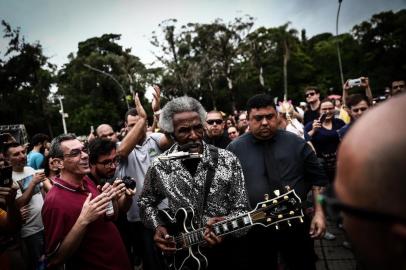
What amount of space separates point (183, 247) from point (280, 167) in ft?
4.81

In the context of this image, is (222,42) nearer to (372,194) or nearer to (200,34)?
A: (200,34)

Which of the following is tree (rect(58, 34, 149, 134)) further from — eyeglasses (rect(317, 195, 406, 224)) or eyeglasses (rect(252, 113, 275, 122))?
eyeglasses (rect(317, 195, 406, 224))

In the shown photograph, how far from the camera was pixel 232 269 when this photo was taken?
8.64ft

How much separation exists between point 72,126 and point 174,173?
49.8m

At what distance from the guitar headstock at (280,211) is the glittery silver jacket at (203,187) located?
5.5 inches

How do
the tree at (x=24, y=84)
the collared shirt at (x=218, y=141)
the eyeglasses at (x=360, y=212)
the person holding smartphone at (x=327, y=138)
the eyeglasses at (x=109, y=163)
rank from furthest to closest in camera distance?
the tree at (x=24, y=84)
the collared shirt at (x=218, y=141)
the person holding smartphone at (x=327, y=138)
the eyeglasses at (x=109, y=163)
the eyeglasses at (x=360, y=212)

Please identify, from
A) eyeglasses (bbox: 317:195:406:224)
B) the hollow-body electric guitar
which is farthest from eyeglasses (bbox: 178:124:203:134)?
eyeglasses (bbox: 317:195:406:224)

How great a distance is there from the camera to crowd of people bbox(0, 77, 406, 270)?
0.81m

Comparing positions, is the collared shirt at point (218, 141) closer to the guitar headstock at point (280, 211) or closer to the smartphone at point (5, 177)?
the guitar headstock at point (280, 211)

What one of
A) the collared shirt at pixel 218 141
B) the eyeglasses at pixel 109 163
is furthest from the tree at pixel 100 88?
the eyeglasses at pixel 109 163

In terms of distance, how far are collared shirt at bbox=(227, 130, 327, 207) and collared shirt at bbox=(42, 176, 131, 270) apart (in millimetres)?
1538

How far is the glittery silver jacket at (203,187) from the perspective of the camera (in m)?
2.67

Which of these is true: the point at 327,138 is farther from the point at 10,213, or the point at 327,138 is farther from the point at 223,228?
the point at 10,213

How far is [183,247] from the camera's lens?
2.60 meters
